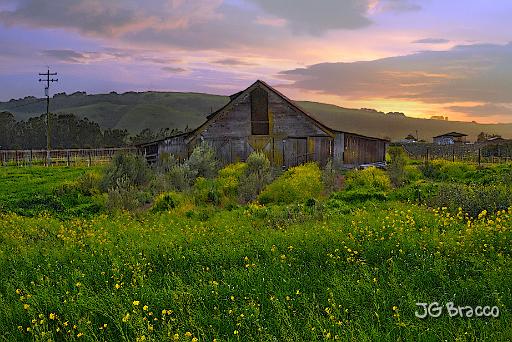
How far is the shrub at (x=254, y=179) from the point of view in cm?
1689

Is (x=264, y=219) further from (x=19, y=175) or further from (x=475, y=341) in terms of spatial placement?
(x=19, y=175)

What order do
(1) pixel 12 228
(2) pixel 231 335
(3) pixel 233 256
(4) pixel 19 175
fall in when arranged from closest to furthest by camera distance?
1. (2) pixel 231 335
2. (3) pixel 233 256
3. (1) pixel 12 228
4. (4) pixel 19 175

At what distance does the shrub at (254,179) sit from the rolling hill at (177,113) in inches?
4259

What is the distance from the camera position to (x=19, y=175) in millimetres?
26812

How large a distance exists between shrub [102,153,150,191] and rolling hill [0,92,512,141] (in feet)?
354

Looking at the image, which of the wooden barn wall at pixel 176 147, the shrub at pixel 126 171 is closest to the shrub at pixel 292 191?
the shrub at pixel 126 171

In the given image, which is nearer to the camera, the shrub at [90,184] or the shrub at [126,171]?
the shrub at [90,184]

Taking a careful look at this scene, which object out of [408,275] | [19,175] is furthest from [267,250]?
[19,175]

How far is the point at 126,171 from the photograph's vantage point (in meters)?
19.8

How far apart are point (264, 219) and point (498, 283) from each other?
23.0ft

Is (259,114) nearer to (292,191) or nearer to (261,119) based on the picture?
(261,119)

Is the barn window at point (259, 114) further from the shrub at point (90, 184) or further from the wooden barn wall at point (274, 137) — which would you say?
the shrub at point (90, 184)

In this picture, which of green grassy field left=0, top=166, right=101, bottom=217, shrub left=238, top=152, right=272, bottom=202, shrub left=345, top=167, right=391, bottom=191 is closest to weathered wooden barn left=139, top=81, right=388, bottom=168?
shrub left=238, top=152, right=272, bottom=202

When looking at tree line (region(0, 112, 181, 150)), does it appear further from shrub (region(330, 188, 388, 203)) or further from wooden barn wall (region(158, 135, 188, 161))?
shrub (region(330, 188, 388, 203))
